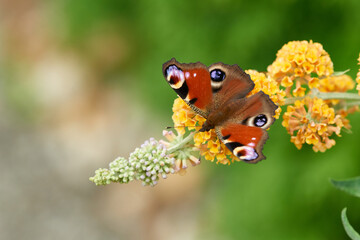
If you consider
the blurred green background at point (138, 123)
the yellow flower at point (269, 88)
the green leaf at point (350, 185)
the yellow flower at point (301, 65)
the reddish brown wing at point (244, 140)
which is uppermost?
the blurred green background at point (138, 123)

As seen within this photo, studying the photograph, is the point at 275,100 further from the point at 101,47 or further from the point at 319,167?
the point at 101,47

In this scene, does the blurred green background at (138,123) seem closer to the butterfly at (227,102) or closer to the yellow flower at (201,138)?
the butterfly at (227,102)

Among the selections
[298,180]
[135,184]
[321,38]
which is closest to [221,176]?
[135,184]

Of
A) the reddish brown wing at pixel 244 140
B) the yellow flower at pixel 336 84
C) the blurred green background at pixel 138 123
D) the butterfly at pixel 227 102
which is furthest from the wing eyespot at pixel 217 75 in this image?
the blurred green background at pixel 138 123

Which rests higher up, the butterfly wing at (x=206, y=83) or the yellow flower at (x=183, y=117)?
the butterfly wing at (x=206, y=83)

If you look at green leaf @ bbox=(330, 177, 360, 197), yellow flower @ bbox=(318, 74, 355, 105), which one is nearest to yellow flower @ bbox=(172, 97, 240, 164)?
green leaf @ bbox=(330, 177, 360, 197)

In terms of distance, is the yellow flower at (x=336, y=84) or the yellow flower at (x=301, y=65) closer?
the yellow flower at (x=301, y=65)

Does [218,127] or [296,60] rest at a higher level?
[296,60]

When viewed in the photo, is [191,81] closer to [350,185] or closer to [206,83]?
[206,83]

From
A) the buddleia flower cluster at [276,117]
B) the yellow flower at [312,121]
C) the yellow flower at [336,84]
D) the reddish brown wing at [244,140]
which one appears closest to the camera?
the reddish brown wing at [244,140]
